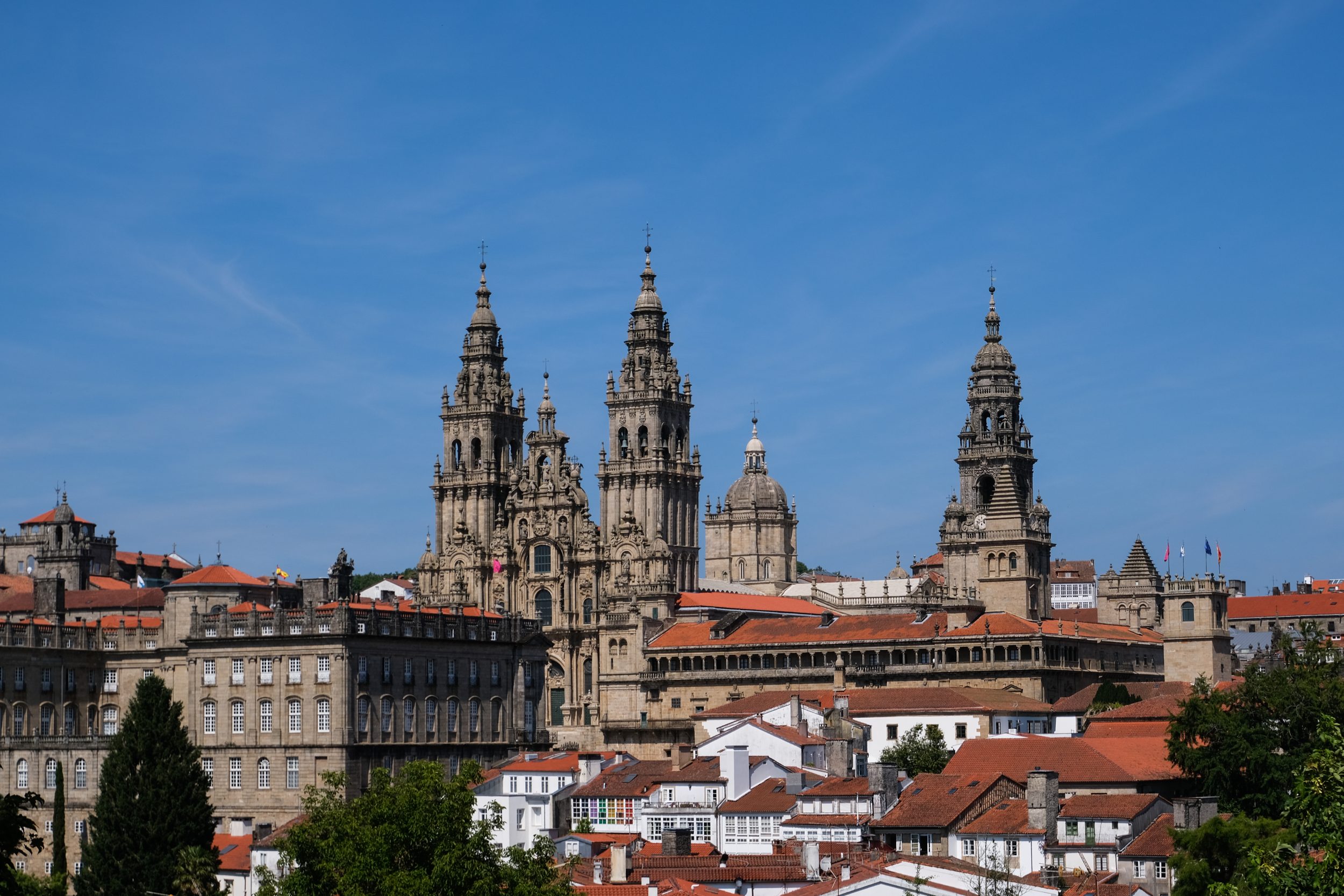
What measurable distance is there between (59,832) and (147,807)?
34.7 ft

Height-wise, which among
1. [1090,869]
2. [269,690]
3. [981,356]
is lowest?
[1090,869]

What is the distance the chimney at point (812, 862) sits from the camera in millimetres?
81688

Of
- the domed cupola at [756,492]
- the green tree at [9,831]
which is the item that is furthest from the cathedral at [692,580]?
the green tree at [9,831]

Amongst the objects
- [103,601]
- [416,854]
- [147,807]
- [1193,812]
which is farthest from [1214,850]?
[103,601]

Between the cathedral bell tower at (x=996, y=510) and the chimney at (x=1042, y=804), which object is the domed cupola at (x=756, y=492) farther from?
the chimney at (x=1042, y=804)

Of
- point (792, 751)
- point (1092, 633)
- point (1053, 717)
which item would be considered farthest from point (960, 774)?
point (1092, 633)

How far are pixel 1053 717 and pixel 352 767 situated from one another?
3765 cm

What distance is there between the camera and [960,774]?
9725 cm

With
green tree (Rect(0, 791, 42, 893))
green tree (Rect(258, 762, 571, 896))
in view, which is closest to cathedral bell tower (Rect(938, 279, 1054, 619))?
green tree (Rect(258, 762, 571, 896))

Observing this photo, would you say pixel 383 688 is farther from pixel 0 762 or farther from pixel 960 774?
pixel 960 774

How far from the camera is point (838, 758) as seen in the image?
104m

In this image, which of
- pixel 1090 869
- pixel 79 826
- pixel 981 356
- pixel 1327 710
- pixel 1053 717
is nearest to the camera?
pixel 1090 869

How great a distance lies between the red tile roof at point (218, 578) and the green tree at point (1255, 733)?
55.0 meters

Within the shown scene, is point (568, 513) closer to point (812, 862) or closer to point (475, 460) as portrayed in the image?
point (475, 460)
